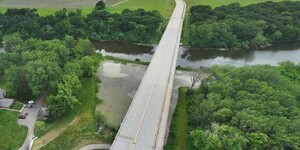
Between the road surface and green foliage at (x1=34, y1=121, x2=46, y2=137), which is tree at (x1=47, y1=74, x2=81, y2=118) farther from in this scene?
the road surface

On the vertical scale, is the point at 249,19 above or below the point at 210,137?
above

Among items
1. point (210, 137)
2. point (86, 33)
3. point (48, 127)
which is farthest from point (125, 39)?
point (210, 137)

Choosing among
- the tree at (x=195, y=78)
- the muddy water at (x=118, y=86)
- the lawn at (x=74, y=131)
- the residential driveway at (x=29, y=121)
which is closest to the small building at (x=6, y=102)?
the residential driveway at (x=29, y=121)

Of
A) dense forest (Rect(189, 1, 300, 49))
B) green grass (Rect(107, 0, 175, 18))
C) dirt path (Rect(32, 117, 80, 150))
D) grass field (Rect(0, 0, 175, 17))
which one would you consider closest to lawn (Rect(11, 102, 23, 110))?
dirt path (Rect(32, 117, 80, 150))

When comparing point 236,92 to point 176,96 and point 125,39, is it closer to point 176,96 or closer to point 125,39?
point 176,96

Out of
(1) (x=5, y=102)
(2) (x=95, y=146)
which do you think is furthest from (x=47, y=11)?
(2) (x=95, y=146)

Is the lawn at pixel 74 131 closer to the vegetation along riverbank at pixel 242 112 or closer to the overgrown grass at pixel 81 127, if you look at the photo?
the overgrown grass at pixel 81 127
